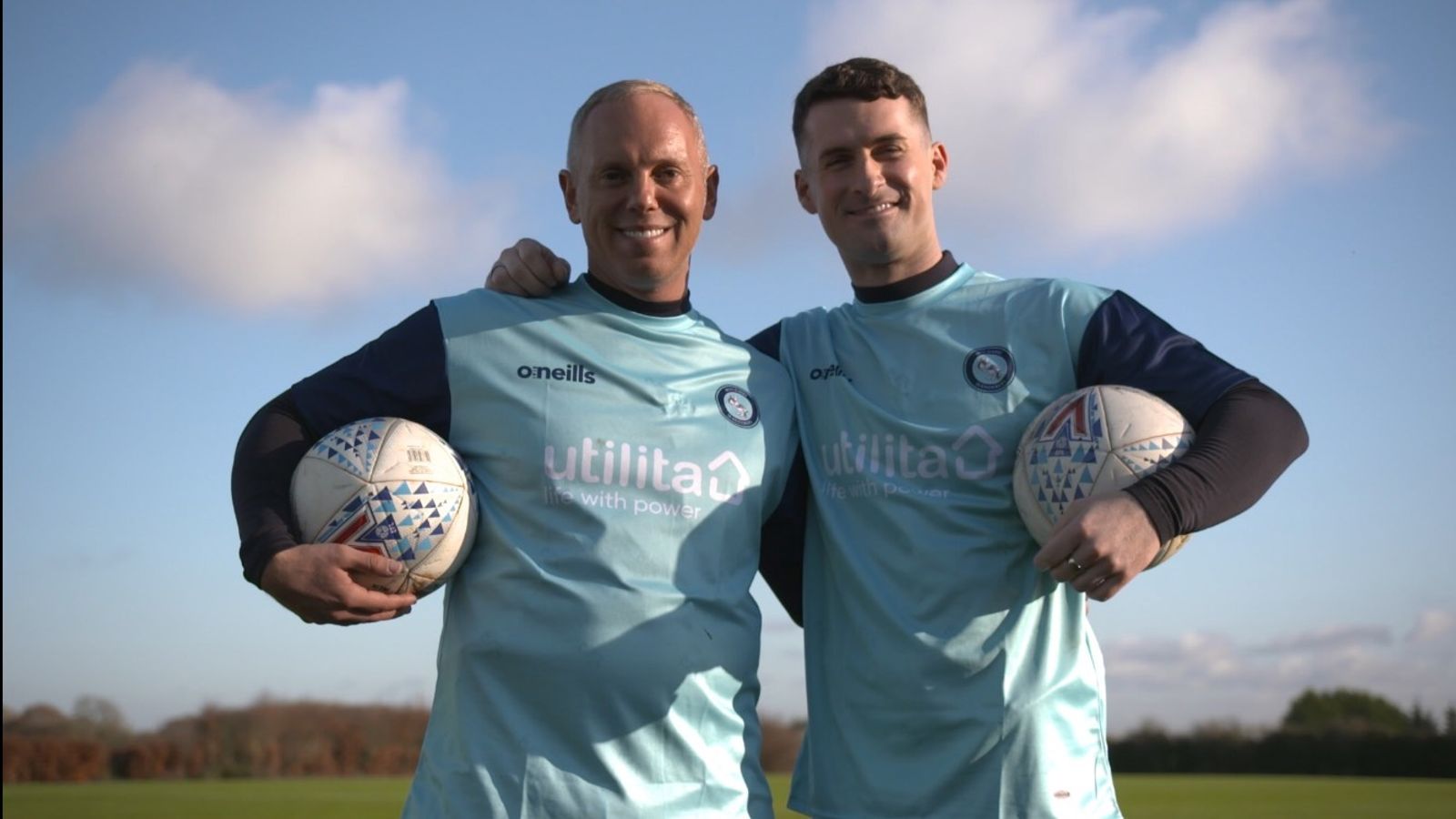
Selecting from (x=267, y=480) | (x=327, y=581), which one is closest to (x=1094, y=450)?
(x=327, y=581)

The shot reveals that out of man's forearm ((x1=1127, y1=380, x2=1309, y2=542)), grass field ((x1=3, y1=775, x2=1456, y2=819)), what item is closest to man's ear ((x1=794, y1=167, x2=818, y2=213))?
man's forearm ((x1=1127, y1=380, x2=1309, y2=542))

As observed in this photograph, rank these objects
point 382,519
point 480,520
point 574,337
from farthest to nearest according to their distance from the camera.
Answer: point 574,337 → point 480,520 → point 382,519

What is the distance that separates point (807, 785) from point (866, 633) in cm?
68

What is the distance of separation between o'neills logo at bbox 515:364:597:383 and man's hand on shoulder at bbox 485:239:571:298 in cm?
41

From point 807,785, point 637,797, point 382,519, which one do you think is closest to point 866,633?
point 807,785

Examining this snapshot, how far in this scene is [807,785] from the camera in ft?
15.8

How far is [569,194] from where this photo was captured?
16.7 feet

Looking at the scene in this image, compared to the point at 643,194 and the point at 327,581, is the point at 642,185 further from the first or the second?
the point at 327,581

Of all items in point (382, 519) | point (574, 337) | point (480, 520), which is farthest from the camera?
point (574, 337)

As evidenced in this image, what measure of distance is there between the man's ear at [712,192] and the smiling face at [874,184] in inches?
17.1

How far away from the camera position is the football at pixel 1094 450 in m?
4.20

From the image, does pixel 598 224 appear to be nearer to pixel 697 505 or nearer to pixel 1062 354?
pixel 697 505

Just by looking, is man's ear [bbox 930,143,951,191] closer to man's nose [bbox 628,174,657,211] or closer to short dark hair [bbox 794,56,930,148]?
short dark hair [bbox 794,56,930,148]

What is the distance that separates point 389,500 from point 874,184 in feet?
7.46
